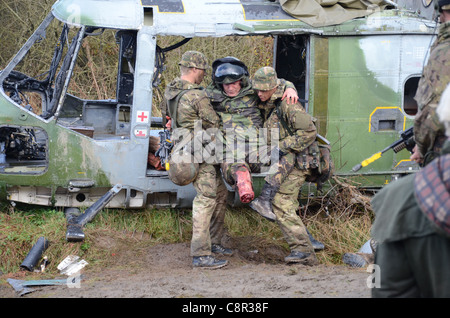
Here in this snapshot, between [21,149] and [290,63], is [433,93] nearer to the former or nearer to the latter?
[290,63]

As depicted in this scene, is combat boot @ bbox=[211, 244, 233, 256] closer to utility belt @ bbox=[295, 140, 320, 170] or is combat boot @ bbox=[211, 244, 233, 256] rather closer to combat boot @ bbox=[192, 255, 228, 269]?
combat boot @ bbox=[192, 255, 228, 269]

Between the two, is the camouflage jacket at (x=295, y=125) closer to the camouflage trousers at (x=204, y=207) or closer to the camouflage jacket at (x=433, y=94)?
the camouflage trousers at (x=204, y=207)

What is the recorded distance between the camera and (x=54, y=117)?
615 centimetres

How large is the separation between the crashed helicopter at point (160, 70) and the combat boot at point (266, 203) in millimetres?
867

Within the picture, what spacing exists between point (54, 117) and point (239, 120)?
6.82 feet

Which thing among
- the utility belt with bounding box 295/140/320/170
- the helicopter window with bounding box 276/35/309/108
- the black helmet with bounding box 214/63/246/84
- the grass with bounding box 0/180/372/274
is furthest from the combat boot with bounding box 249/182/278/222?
the helicopter window with bounding box 276/35/309/108

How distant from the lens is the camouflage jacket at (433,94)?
3.67m

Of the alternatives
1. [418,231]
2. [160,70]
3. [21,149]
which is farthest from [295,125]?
[21,149]

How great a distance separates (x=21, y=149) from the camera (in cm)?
730

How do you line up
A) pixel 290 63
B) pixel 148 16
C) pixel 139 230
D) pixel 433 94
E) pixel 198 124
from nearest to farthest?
1. pixel 433 94
2. pixel 198 124
3. pixel 148 16
4. pixel 139 230
5. pixel 290 63

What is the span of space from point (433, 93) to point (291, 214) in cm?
225

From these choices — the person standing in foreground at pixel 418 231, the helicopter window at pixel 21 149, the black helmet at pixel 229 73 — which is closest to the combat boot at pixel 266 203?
the black helmet at pixel 229 73
